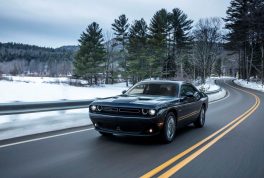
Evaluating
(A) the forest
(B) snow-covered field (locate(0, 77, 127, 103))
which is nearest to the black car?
(B) snow-covered field (locate(0, 77, 127, 103))

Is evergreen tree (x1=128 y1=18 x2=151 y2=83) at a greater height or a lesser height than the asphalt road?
greater

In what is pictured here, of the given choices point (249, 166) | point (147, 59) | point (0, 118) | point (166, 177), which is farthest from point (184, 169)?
point (147, 59)

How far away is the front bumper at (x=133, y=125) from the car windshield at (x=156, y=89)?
159 cm

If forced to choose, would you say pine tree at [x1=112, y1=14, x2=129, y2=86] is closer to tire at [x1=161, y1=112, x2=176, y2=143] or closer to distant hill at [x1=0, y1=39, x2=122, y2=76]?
tire at [x1=161, y1=112, x2=176, y2=143]

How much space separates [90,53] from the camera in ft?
199

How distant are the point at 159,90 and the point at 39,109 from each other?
340 centimetres

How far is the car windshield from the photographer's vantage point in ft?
31.3

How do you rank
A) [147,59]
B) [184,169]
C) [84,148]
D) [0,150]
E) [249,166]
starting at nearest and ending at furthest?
[184,169], [249,166], [0,150], [84,148], [147,59]

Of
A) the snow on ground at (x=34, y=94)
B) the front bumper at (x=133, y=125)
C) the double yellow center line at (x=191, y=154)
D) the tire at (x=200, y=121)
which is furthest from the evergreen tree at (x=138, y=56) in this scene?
the front bumper at (x=133, y=125)

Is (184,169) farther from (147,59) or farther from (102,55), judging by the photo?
(102,55)

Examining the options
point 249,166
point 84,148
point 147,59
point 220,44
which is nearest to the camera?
point 249,166

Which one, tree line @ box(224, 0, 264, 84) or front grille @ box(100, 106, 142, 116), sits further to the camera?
tree line @ box(224, 0, 264, 84)

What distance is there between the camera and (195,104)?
10.7 m

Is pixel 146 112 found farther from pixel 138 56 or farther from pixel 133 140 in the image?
pixel 138 56
